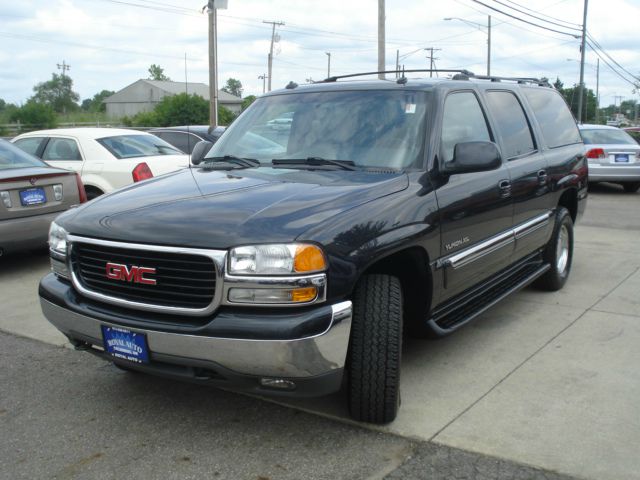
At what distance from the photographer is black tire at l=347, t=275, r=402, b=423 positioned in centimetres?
342

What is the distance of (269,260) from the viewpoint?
3146 mm

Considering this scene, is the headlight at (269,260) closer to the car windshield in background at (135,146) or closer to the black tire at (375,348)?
the black tire at (375,348)

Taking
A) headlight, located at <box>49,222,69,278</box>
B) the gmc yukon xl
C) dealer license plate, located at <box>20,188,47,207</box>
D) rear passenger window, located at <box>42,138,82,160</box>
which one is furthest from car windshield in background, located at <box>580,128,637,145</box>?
headlight, located at <box>49,222,69,278</box>

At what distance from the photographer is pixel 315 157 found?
14.2 ft

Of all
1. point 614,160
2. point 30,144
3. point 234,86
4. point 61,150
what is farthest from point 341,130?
point 234,86

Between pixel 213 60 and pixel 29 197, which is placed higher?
pixel 213 60

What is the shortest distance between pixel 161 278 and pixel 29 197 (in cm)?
463

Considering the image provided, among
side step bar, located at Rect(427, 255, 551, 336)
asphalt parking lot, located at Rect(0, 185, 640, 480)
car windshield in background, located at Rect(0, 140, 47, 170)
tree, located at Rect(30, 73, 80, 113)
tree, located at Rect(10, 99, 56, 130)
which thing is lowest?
asphalt parking lot, located at Rect(0, 185, 640, 480)

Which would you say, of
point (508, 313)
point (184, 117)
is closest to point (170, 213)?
point (508, 313)

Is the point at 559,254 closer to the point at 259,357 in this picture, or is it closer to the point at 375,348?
the point at 375,348

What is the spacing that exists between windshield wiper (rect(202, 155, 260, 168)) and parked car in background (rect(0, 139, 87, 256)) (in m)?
3.19

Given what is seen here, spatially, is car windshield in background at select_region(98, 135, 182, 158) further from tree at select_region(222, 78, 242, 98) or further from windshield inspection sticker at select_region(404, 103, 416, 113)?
tree at select_region(222, 78, 242, 98)

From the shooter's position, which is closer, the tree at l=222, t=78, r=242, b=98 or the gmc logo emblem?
the gmc logo emblem

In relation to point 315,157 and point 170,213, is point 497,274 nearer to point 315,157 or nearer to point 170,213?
point 315,157
